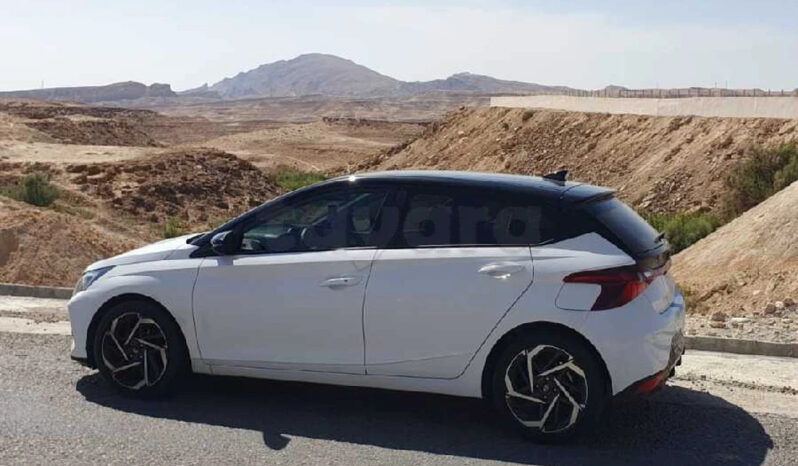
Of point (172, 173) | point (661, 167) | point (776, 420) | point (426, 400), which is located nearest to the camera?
point (776, 420)

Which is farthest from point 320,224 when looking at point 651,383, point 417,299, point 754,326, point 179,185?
point 179,185

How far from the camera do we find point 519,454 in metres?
6.06

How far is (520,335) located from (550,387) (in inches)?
13.7

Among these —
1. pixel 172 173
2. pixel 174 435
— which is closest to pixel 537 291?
pixel 174 435

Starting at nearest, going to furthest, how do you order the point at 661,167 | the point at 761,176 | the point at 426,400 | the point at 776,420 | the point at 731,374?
the point at 776,420 < the point at 426,400 < the point at 731,374 < the point at 761,176 < the point at 661,167

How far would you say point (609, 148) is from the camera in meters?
41.8

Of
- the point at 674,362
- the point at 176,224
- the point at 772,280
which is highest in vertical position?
the point at 674,362

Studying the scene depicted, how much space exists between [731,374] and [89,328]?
15.3 ft

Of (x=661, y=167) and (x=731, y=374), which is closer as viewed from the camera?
(x=731, y=374)

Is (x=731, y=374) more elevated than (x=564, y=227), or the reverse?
(x=564, y=227)

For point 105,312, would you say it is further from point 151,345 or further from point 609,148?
point 609,148

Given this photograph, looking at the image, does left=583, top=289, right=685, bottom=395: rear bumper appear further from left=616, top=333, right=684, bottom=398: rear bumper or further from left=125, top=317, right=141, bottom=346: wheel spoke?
left=125, top=317, right=141, bottom=346: wheel spoke

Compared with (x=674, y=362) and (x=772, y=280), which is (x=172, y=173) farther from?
(x=674, y=362)

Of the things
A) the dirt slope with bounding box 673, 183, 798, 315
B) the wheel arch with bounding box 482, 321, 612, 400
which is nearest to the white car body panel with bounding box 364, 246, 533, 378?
the wheel arch with bounding box 482, 321, 612, 400
